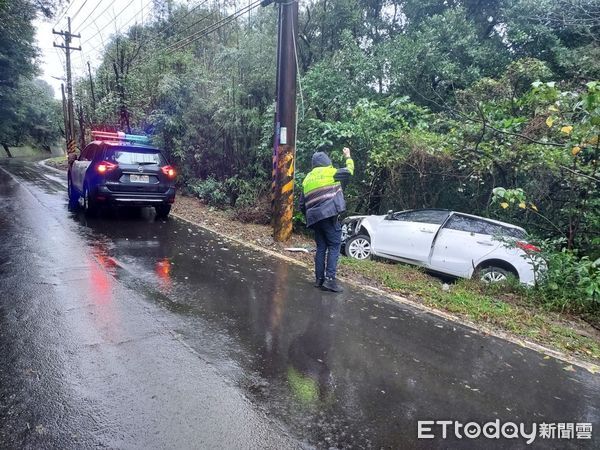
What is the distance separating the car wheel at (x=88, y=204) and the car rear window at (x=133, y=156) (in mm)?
985

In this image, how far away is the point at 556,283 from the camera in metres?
5.95

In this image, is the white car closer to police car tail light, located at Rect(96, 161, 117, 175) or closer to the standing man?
the standing man

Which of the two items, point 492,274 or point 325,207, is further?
point 492,274

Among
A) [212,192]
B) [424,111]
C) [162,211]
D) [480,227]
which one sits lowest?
[162,211]

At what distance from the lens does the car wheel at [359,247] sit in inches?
326

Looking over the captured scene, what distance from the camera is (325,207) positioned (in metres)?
5.32

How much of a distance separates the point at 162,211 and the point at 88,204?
5.26 feet

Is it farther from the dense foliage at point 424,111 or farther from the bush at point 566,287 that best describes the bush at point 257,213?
the bush at point 566,287

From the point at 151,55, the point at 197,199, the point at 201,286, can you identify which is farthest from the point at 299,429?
the point at 151,55

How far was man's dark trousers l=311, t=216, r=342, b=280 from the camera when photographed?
5477 mm

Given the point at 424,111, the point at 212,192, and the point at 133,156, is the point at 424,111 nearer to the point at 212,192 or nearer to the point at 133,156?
the point at 212,192

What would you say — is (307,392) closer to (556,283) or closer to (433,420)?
(433,420)

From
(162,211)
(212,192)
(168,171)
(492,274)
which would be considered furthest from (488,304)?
(212,192)

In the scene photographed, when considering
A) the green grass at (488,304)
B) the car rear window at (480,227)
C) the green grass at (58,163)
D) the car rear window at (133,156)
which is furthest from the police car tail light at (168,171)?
the green grass at (58,163)
